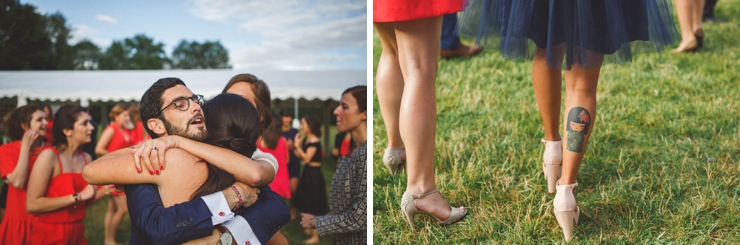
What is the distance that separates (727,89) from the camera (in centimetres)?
320

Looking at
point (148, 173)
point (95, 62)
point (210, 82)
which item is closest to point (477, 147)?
point (148, 173)

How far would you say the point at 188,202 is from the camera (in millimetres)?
1405

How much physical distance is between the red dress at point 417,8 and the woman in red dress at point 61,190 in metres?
1.35

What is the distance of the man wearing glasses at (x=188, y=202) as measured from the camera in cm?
136

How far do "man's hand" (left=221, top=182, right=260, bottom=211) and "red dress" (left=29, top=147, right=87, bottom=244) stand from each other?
3.75 feet

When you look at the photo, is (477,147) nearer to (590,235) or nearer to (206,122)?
(590,235)

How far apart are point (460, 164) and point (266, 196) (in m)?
0.95

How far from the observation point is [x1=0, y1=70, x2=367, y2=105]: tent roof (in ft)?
18.5

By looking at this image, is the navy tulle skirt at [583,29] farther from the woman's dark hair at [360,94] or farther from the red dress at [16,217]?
the red dress at [16,217]

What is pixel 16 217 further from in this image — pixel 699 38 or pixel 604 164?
pixel 699 38

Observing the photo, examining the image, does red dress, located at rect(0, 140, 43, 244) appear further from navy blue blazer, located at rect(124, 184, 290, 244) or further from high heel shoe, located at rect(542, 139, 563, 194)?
high heel shoe, located at rect(542, 139, 563, 194)

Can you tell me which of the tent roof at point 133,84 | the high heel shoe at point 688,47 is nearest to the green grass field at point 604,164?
the high heel shoe at point 688,47

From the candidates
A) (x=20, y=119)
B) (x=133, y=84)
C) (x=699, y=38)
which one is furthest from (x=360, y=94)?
(x=133, y=84)

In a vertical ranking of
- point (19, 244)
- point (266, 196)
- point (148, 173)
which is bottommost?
point (19, 244)
